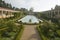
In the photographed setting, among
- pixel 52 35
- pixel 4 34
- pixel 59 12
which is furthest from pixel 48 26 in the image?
pixel 59 12

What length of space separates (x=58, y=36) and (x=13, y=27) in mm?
6829

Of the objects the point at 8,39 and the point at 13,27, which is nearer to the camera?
the point at 8,39

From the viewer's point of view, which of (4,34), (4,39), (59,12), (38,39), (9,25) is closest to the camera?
(4,39)

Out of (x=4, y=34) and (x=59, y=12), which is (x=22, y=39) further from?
(x=59, y=12)

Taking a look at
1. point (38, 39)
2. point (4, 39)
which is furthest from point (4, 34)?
point (38, 39)

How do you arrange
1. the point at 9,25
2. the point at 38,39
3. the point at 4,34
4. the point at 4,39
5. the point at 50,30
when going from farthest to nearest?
1. the point at 9,25
2. the point at 50,30
3. the point at 4,34
4. the point at 38,39
5. the point at 4,39

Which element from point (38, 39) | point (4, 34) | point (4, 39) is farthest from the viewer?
point (4, 34)

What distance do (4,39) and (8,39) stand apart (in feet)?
1.36

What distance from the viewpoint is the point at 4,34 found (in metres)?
17.2

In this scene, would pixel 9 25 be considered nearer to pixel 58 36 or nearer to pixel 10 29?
pixel 10 29

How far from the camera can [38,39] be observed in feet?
52.4

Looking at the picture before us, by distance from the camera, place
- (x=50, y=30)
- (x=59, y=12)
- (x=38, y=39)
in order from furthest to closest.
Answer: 1. (x=59, y=12)
2. (x=50, y=30)
3. (x=38, y=39)

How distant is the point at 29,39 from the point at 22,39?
78 centimetres

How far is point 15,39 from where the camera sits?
49.1ft
